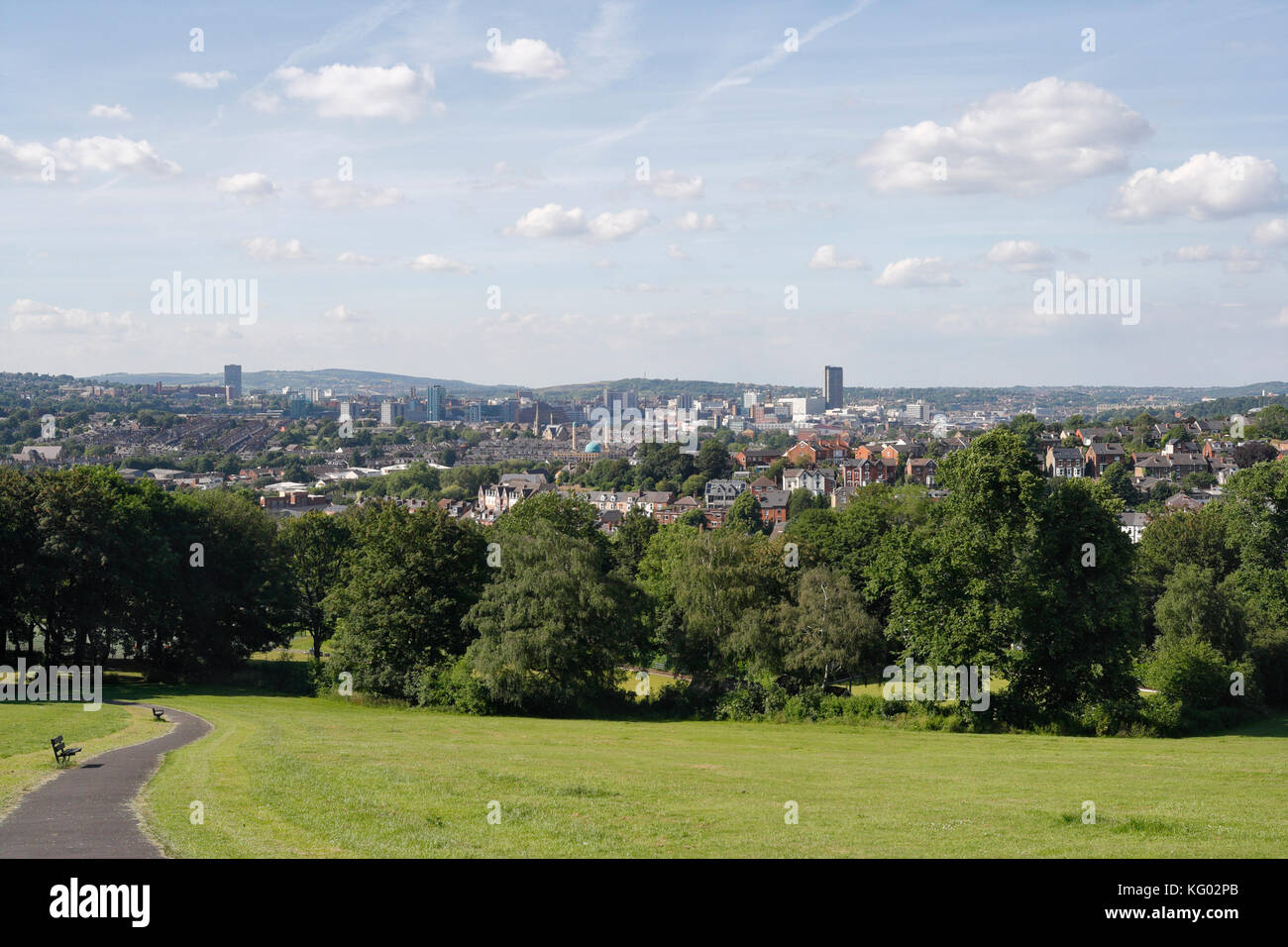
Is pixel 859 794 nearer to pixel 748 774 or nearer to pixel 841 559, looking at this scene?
pixel 748 774

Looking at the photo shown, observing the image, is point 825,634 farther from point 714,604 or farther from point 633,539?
point 633,539

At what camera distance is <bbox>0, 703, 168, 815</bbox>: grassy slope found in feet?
69.6

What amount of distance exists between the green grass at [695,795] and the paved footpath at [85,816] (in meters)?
0.49

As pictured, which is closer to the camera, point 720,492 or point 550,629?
point 550,629

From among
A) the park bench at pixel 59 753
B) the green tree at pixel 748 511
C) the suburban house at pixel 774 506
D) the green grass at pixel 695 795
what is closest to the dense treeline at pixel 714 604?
the green grass at pixel 695 795

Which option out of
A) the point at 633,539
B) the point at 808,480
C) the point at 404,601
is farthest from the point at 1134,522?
the point at 404,601

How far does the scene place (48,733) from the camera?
30.7m

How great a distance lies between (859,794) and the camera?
22.6 m

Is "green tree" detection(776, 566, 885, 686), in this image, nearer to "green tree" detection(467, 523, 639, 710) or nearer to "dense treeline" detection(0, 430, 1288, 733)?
"dense treeline" detection(0, 430, 1288, 733)

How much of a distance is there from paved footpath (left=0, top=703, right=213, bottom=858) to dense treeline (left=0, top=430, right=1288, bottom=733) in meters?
21.5

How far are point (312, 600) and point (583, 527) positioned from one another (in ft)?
62.3

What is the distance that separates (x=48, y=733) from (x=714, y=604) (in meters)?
27.2

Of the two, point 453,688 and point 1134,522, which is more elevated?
point 1134,522
